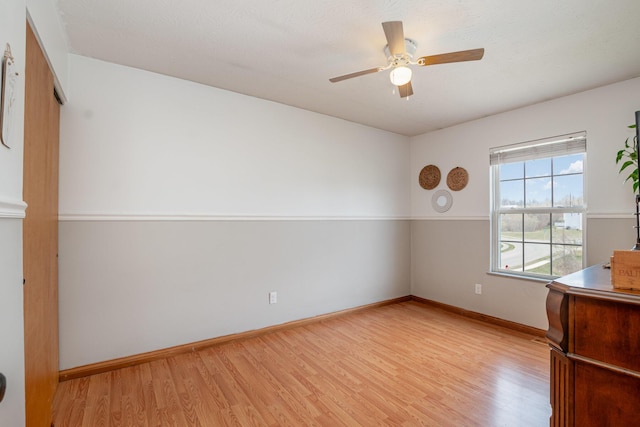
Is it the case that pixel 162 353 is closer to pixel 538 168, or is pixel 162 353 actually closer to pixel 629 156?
pixel 538 168

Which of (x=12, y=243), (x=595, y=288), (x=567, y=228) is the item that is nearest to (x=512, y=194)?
(x=567, y=228)

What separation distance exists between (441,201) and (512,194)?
82 centimetres

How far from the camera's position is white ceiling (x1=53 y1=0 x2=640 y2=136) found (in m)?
1.67

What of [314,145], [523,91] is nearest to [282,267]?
[314,145]

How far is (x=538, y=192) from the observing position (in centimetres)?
312

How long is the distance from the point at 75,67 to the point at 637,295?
11.3 feet

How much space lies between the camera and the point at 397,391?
2.00 meters

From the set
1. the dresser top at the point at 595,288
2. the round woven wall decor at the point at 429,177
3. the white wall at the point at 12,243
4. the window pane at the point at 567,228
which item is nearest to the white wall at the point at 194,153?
the round woven wall decor at the point at 429,177

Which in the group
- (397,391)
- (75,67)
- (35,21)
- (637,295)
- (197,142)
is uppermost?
(75,67)

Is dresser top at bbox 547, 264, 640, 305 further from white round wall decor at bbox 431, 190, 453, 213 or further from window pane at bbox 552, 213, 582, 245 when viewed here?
white round wall decor at bbox 431, 190, 453, 213

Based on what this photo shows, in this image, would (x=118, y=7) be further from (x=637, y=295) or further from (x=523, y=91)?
(x=523, y=91)

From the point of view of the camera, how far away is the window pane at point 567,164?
111 inches

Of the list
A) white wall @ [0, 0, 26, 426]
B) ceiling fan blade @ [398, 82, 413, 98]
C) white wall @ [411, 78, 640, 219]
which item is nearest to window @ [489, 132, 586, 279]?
white wall @ [411, 78, 640, 219]

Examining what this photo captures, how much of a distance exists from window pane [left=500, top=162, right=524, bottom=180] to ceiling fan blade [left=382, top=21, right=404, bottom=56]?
7.78 ft
